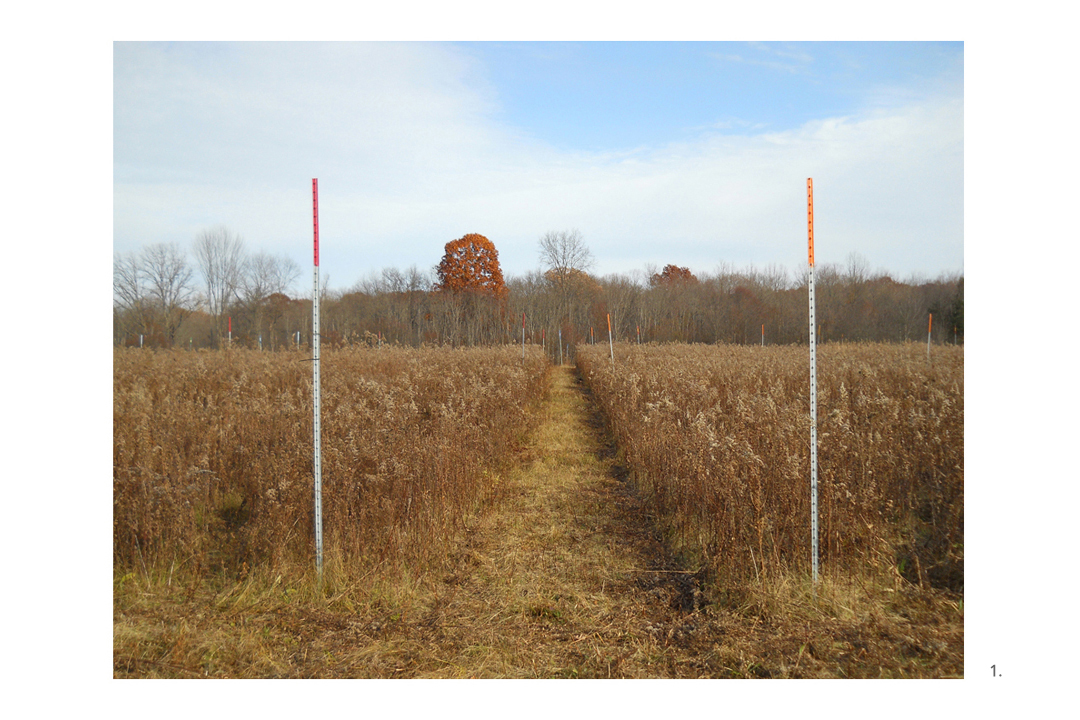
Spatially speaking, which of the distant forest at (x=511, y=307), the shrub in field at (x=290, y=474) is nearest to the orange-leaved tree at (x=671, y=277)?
the distant forest at (x=511, y=307)

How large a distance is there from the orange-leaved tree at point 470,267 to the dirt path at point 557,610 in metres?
13.4

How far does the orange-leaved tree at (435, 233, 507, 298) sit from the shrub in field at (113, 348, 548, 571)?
1029 centimetres

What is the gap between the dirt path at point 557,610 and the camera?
297 cm

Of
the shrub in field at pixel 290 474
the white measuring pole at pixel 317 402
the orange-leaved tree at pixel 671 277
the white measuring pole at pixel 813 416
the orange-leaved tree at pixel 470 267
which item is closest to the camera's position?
the white measuring pole at pixel 813 416

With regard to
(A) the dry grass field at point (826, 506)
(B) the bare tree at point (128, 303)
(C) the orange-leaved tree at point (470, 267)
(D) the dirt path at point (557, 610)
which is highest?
(C) the orange-leaved tree at point (470, 267)

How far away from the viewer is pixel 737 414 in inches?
253

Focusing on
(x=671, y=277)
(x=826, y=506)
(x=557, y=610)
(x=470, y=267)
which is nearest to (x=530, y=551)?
(x=557, y=610)

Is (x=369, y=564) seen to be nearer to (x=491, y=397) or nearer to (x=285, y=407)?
(x=285, y=407)

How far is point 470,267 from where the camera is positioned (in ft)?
61.7

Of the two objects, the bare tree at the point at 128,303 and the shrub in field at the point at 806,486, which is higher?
the bare tree at the point at 128,303

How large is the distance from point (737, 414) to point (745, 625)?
357 cm

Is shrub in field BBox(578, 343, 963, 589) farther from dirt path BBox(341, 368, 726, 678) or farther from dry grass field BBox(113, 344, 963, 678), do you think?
dirt path BBox(341, 368, 726, 678)

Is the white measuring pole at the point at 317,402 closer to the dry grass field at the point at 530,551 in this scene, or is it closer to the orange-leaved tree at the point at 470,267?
the dry grass field at the point at 530,551
